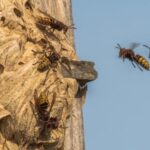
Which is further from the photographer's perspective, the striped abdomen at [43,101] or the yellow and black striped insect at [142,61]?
the yellow and black striped insect at [142,61]

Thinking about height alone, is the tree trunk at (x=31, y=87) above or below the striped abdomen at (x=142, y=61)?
below

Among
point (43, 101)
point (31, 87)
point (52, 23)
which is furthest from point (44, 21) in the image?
point (43, 101)

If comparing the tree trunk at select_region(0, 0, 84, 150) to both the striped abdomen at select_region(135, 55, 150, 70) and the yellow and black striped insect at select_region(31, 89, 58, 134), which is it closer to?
the yellow and black striped insect at select_region(31, 89, 58, 134)

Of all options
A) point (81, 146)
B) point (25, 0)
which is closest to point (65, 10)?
point (25, 0)

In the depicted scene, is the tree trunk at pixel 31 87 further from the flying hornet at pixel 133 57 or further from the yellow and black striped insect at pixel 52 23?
the flying hornet at pixel 133 57

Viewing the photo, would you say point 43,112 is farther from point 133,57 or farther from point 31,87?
point 133,57

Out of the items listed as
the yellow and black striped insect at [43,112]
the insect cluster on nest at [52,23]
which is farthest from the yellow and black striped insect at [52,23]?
the yellow and black striped insect at [43,112]
